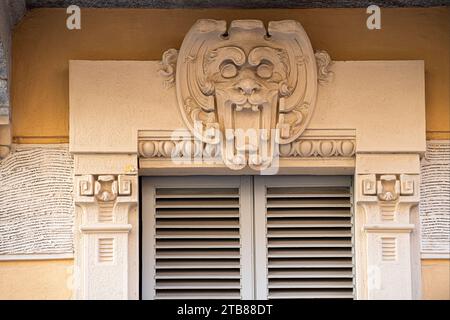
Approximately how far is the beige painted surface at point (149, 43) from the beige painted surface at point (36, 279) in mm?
767

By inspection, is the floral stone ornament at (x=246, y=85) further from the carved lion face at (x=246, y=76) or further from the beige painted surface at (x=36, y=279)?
the beige painted surface at (x=36, y=279)

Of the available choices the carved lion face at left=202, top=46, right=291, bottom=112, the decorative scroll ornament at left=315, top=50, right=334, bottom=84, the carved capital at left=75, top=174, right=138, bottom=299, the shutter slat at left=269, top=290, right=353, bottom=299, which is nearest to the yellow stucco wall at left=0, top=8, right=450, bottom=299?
the decorative scroll ornament at left=315, top=50, right=334, bottom=84

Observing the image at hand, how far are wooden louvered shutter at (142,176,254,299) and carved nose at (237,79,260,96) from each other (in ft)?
1.85

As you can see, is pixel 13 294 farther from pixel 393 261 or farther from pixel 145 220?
pixel 393 261

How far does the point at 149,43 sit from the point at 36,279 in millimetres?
1564

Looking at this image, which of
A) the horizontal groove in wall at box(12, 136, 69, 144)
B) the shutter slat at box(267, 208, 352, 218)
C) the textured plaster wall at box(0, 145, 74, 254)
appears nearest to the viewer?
the textured plaster wall at box(0, 145, 74, 254)

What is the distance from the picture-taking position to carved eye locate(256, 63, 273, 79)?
8.91 meters

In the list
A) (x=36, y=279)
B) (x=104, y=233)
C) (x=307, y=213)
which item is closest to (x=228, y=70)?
(x=307, y=213)

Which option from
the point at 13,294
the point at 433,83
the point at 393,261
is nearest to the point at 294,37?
the point at 433,83

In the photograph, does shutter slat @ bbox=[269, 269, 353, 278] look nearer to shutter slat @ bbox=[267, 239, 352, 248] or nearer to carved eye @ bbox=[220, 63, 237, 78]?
shutter slat @ bbox=[267, 239, 352, 248]

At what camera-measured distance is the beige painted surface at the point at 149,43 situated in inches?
354

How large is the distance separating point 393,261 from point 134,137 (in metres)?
1.69

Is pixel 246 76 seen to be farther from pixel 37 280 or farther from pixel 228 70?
pixel 37 280

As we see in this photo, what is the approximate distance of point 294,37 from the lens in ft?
29.2
